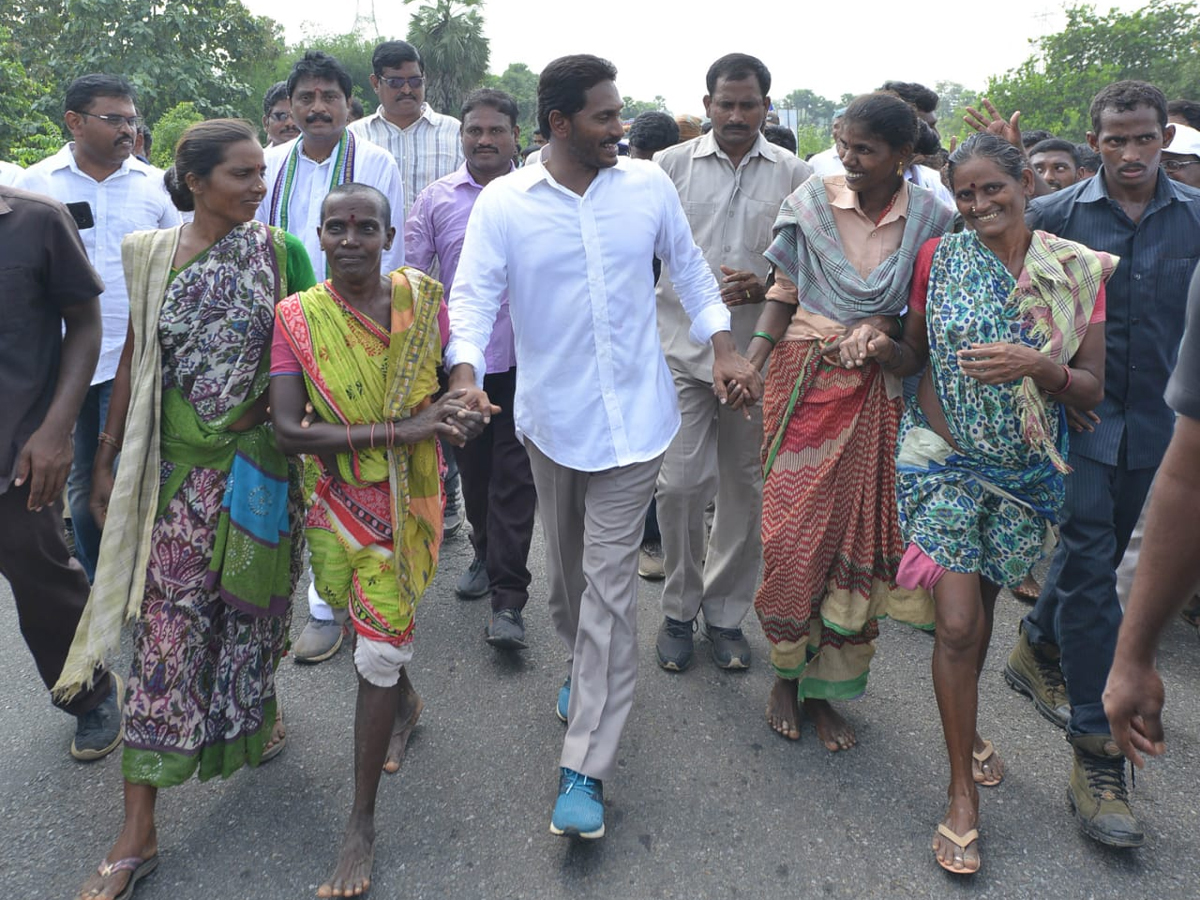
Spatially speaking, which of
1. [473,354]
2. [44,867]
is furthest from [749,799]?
[44,867]

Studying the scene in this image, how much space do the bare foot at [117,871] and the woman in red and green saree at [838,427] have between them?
2.04 m

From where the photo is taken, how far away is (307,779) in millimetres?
2947

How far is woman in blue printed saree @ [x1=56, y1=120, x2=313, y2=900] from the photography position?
2.61 meters

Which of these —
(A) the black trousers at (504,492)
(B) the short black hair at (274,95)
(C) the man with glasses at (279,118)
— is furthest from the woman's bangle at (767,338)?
(B) the short black hair at (274,95)

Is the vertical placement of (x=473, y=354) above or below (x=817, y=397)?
above

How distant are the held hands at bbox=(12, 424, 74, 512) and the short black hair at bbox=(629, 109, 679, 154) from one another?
3986mm

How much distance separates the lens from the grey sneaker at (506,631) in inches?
147

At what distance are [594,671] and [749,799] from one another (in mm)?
657

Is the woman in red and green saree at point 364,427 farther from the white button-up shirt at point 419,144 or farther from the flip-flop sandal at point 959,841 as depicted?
the white button-up shirt at point 419,144

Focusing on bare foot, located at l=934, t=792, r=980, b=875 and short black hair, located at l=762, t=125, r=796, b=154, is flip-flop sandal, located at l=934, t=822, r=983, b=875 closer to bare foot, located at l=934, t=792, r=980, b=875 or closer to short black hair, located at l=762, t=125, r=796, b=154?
bare foot, located at l=934, t=792, r=980, b=875

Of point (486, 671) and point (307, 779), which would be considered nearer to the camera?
point (307, 779)

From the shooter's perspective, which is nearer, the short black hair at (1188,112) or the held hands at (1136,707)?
the held hands at (1136,707)

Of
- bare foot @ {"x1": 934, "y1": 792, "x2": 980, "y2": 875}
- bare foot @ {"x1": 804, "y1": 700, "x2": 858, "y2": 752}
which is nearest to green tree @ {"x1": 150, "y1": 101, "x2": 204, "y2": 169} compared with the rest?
bare foot @ {"x1": 804, "y1": 700, "x2": 858, "y2": 752}

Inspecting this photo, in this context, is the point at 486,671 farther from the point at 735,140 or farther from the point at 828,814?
the point at 735,140
